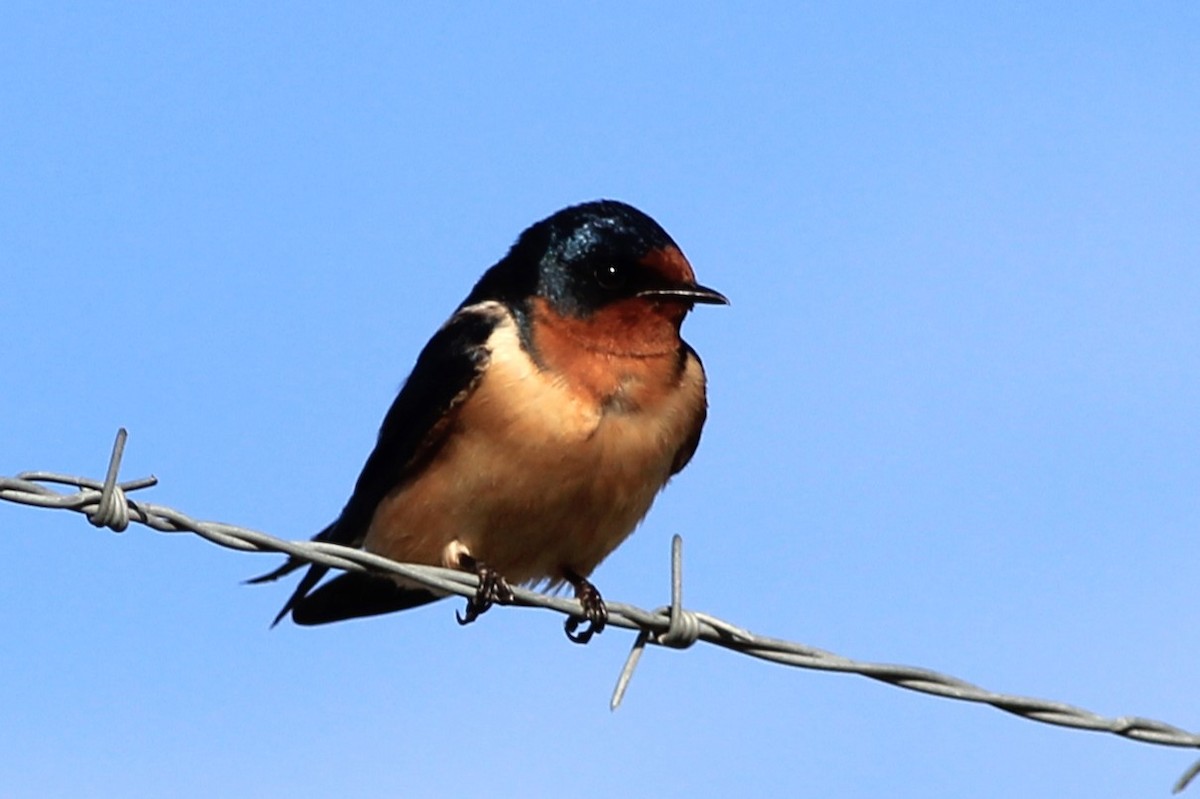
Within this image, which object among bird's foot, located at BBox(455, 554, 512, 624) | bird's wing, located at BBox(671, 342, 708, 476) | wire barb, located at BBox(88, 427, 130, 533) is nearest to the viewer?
wire barb, located at BBox(88, 427, 130, 533)

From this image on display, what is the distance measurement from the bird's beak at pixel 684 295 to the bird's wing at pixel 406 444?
38cm

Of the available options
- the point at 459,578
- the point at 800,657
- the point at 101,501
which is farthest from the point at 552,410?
the point at 101,501

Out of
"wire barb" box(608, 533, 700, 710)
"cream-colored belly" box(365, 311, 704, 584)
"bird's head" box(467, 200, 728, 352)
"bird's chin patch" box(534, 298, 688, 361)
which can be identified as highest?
"bird's head" box(467, 200, 728, 352)

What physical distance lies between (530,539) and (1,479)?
205 cm

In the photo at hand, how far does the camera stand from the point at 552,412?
4570 mm

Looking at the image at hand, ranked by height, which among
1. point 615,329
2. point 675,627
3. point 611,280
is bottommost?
point 675,627

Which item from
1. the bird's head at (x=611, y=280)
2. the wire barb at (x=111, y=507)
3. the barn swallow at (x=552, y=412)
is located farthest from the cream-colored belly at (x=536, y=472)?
the wire barb at (x=111, y=507)

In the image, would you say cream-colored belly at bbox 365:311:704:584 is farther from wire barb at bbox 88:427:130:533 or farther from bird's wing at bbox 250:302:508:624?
wire barb at bbox 88:427:130:533

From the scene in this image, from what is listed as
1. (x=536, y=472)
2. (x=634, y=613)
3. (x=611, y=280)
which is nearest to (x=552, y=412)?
(x=536, y=472)

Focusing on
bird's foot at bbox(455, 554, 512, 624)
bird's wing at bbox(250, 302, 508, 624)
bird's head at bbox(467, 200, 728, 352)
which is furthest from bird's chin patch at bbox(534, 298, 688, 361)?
bird's foot at bbox(455, 554, 512, 624)

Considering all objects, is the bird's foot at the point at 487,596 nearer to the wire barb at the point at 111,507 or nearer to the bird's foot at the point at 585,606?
the bird's foot at the point at 585,606

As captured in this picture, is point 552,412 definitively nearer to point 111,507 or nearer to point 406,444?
point 406,444

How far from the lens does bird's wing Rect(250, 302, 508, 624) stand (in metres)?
4.75

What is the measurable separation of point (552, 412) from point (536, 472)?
0.15 m
